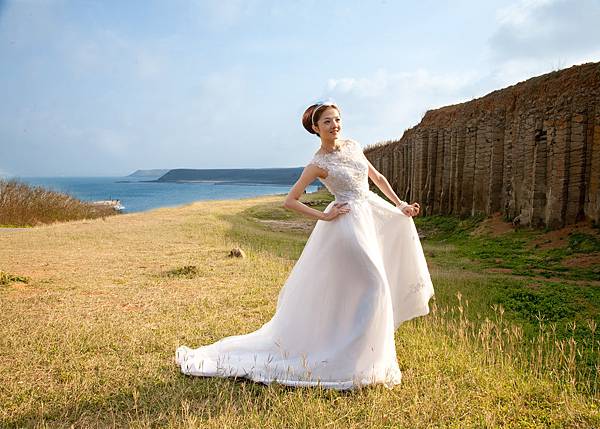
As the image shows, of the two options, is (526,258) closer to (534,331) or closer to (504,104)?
(534,331)

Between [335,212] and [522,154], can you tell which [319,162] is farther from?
[522,154]

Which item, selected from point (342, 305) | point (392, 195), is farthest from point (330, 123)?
point (342, 305)

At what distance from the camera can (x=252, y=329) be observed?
21.3 ft

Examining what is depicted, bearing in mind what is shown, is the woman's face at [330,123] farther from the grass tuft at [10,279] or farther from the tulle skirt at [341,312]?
the grass tuft at [10,279]

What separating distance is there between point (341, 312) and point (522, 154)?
1207cm

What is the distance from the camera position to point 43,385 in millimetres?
4684

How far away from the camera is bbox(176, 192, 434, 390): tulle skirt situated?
15.0 feet

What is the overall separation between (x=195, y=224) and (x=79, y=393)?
14892 mm

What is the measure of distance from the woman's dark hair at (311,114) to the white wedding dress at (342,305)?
0.35 metres

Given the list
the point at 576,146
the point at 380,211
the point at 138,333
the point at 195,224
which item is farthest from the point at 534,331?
the point at 195,224

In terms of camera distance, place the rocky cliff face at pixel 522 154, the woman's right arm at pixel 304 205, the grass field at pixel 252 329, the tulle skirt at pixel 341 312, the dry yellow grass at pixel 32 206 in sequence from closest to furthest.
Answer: the grass field at pixel 252 329
the tulle skirt at pixel 341 312
the woman's right arm at pixel 304 205
the rocky cliff face at pixel 522 154
the dry yellow grass at pixel 32 206

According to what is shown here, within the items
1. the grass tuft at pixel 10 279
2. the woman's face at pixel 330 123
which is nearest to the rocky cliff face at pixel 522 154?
the woman's face at pixel 330 123

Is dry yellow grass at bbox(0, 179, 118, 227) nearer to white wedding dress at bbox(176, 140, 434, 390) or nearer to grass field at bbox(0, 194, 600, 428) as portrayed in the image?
grass field at bbox(0, 194, 600, 428)

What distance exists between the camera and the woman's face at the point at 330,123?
16.2 ft
